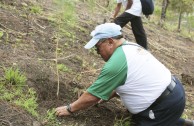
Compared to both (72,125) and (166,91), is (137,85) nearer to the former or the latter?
(166,91)

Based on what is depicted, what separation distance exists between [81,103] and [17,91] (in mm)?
873

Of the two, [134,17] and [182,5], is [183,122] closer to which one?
[134,17]

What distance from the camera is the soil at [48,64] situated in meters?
3.97

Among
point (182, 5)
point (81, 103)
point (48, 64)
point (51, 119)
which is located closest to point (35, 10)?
point (48, 64)

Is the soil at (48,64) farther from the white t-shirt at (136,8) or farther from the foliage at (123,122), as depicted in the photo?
the white t-shirt at (136,8)

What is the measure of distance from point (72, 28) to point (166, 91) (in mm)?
4100

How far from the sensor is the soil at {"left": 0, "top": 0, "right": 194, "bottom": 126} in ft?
13.0

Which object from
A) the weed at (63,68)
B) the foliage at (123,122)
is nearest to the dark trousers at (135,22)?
the weed at (63,68)

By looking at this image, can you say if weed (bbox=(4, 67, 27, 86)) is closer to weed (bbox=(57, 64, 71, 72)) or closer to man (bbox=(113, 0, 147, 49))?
weed (bbox=(57, 64, 71, 72))

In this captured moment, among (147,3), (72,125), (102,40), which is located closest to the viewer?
(102,40)

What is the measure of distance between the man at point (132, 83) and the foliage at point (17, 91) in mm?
319

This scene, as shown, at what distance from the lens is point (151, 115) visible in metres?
3.73

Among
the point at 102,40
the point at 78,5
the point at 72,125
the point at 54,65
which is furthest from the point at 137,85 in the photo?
the point at 78,5

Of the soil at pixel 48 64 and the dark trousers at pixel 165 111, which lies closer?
the dark trousers at pixel 165 111
